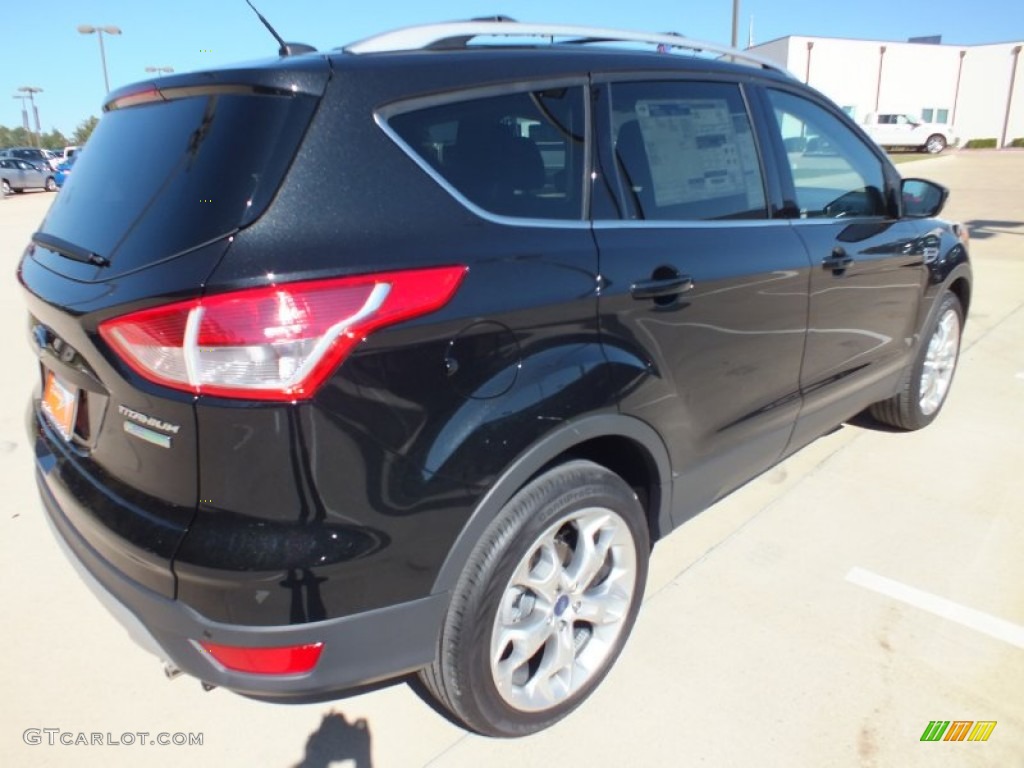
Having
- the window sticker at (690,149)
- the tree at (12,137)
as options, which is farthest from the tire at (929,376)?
the tree at (12,137)

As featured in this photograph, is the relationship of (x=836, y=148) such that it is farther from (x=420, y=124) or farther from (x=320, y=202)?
(x=320, y=202)

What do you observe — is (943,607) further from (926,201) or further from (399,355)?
(399,355)

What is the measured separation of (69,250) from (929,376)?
4.11 metres

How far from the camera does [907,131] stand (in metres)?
37.4

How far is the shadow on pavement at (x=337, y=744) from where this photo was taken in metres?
2.10

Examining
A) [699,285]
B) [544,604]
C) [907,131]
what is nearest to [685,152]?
[699,285]

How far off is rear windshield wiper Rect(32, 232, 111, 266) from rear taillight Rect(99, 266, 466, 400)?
31 centimetres

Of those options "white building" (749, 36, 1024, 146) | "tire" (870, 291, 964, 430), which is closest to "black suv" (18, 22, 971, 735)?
"tire" (870, 291, 964, 430)

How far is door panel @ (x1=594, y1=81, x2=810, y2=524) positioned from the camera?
85.9 inches

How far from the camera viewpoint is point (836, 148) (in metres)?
3.34

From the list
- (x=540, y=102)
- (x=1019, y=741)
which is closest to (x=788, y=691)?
(x=1019, y=741)

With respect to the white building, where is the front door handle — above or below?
below

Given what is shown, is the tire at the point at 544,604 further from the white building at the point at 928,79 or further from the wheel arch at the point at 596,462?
the white building at the point at 928,79

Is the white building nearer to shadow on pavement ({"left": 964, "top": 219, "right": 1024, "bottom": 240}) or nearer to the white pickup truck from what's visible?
the white pickup truck
